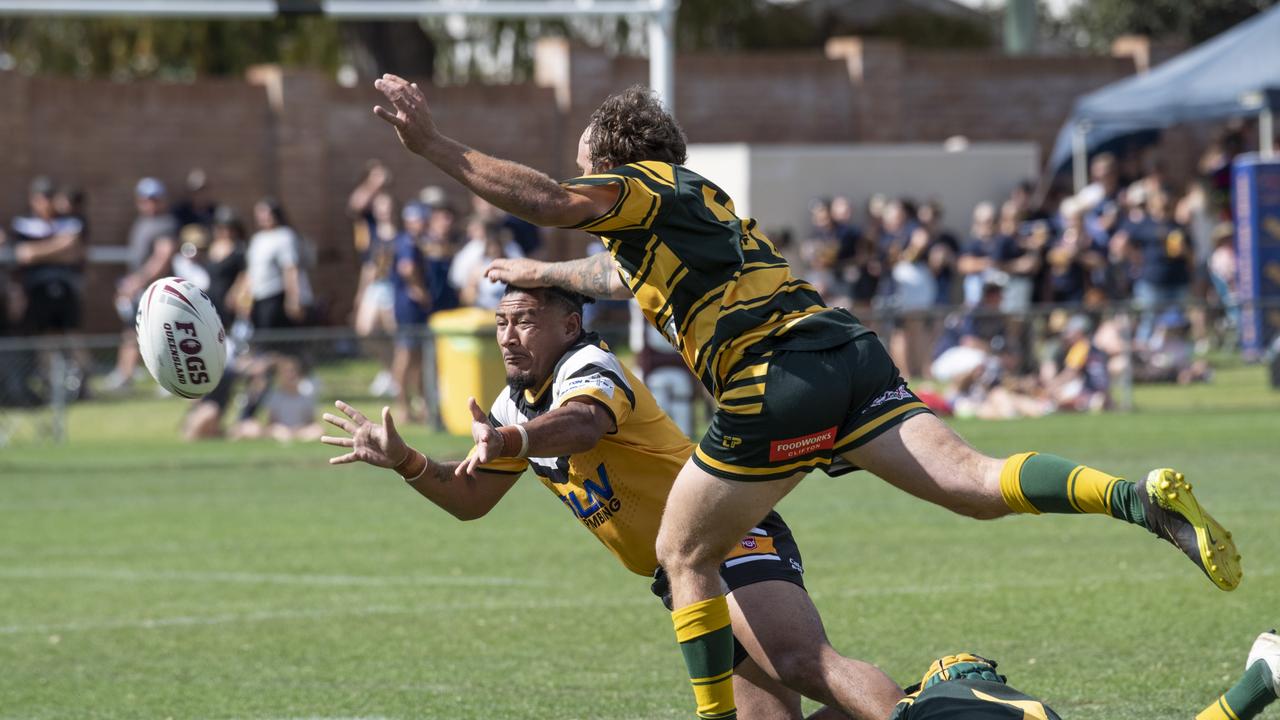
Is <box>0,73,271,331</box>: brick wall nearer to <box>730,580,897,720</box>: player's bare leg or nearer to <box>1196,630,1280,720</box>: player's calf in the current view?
<box>730,580,897,720</box>: player's bare leg

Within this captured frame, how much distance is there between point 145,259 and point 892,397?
734 inches

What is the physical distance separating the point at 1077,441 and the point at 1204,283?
10928 millimetres

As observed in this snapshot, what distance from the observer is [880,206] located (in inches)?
968

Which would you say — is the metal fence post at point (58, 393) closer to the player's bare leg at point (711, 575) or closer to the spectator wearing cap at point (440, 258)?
the spectator wearing cap at point (440, 258)

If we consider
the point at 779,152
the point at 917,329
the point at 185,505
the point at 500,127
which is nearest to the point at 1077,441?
the point at 917,329

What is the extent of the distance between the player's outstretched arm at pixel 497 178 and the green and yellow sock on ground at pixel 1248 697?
227 centimetres

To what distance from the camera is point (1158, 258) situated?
2175 cm

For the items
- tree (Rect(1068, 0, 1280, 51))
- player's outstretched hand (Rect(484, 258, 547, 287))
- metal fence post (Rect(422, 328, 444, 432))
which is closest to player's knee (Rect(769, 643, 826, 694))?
player's outstretched hand (Rect(484, 258, 547, 287))

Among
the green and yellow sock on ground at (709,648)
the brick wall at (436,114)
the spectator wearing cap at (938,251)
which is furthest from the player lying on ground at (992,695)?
the brick wall at (436,114)

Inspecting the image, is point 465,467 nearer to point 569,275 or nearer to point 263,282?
point 569,275

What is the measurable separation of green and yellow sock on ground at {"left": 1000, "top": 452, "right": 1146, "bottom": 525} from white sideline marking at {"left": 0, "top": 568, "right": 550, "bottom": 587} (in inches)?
198

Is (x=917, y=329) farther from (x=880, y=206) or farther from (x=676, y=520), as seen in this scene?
(x=676, y=520)

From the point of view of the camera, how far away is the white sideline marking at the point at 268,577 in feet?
34.0

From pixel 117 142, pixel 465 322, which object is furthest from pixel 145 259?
pixel 465 322
